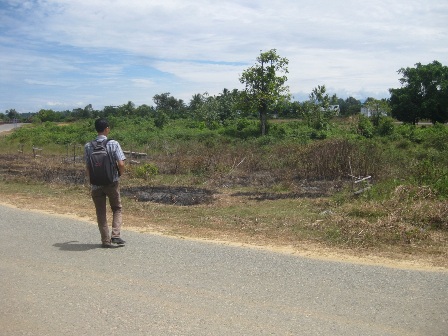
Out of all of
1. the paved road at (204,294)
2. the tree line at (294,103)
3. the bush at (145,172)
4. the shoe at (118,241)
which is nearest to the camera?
the paved road at (204,294)

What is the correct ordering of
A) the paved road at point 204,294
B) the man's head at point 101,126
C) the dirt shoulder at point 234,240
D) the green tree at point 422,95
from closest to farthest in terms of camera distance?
the paved road at point 204,294
the dirt shoulder at point 234,240
the man's head at point 101,126
the green tree at point 422,95

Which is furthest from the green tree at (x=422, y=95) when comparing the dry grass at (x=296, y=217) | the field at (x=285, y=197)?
the dry grass at (x=296, y=217)

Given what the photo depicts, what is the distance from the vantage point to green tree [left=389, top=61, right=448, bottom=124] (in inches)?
1496

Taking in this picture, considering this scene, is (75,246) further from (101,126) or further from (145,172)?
(145,172)

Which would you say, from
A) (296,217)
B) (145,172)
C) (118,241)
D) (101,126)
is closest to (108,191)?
(118,241)

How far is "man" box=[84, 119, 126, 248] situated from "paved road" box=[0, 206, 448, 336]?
0.23 m

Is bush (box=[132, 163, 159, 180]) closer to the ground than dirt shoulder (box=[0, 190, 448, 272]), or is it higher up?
higher up

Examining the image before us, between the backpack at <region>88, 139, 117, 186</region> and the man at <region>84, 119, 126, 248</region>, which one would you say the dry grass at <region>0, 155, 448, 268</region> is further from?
the backpack at <region>88, 139, 117, 186</region>

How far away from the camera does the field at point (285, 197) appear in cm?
682

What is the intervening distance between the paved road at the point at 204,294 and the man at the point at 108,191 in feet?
0.74

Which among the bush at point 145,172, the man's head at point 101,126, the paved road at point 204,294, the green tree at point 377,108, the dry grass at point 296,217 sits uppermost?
the green tree at point 377,108

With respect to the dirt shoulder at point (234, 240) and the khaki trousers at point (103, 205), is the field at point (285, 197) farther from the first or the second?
the khaki trousers at point (103, 205)

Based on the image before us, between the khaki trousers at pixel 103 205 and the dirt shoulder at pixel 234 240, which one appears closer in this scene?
the dirt shoulder at pixel 234 240

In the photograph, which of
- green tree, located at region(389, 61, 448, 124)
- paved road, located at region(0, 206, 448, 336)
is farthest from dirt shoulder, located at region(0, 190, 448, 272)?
green tree, located at region(389, 61, 448, 124)
